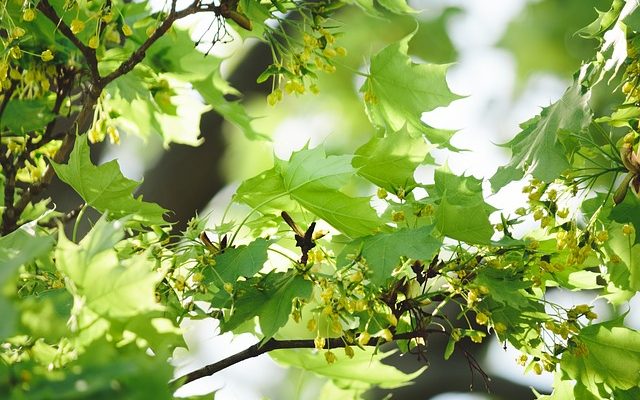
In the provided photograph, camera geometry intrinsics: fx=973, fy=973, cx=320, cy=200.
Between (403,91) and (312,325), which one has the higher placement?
(403,91)

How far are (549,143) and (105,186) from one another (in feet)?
1.58

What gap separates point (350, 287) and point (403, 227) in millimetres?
100

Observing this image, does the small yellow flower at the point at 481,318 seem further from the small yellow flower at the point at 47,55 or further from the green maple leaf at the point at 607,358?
the small yellow flower at the point at 47,55

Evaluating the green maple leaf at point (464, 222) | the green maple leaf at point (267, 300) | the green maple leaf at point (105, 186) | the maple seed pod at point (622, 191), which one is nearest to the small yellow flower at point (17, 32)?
the green maple leaf at point (105, 186)

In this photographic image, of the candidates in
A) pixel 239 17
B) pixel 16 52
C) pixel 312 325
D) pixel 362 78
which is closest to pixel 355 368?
pixel 312 325

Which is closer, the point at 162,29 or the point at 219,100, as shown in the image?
the point at 162,29

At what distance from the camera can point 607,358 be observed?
106 centimetres

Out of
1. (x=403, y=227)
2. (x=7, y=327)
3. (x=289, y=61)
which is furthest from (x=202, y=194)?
(x=7, y=327)

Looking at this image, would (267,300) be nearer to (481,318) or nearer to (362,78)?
(481,318)

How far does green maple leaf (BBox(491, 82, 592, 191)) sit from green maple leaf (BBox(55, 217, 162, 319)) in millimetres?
481

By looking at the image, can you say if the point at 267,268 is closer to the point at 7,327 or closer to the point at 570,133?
the point at 570,133

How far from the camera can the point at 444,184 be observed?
105 centimetres

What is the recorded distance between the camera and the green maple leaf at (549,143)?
102 centimetres

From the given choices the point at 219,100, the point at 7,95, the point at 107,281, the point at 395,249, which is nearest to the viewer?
the point at 107,281
